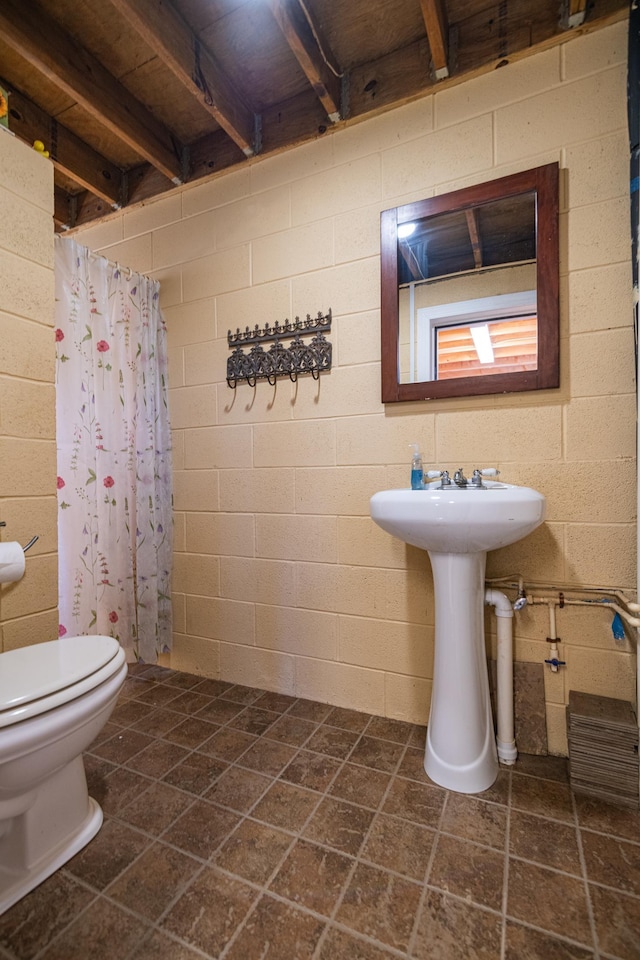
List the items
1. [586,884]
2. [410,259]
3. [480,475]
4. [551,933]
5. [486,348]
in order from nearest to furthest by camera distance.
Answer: [551,933], [586,884], [480,475], [486,348], [410,259]

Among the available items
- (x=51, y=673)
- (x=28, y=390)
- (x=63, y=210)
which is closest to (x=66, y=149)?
(x=63, y=210)

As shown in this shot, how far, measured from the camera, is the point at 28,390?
1.44 metres

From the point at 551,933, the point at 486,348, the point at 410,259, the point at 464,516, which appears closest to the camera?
the point at 551,933

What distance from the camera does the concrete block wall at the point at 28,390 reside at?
4.52 ft

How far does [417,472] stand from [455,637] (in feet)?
1.86

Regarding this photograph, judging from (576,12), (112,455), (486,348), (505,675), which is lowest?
(505,675)

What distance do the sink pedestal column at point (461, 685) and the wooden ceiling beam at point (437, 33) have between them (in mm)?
1693

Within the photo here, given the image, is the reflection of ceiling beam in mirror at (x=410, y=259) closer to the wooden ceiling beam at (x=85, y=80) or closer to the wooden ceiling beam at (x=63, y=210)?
the wooden ceiling beam at (x=85, y=80)

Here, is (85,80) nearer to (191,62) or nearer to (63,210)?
(191,62)

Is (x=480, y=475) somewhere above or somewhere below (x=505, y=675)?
above

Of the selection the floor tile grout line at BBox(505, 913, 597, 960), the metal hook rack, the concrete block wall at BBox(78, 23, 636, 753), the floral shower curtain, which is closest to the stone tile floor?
the floor tile grout line at BBox(505, 913, 597, 960)

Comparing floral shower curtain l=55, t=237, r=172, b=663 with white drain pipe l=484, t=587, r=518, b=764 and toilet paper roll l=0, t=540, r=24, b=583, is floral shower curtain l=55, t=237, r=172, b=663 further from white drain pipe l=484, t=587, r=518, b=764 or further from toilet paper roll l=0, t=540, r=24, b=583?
white drain pipe l=484, t=587, r=518, b=764

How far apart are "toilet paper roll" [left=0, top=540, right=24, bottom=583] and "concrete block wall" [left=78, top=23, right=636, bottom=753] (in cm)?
86

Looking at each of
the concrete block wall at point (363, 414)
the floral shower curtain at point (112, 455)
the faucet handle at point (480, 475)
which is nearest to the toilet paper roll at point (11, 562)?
the floral shower curtain at point (112, 455)
